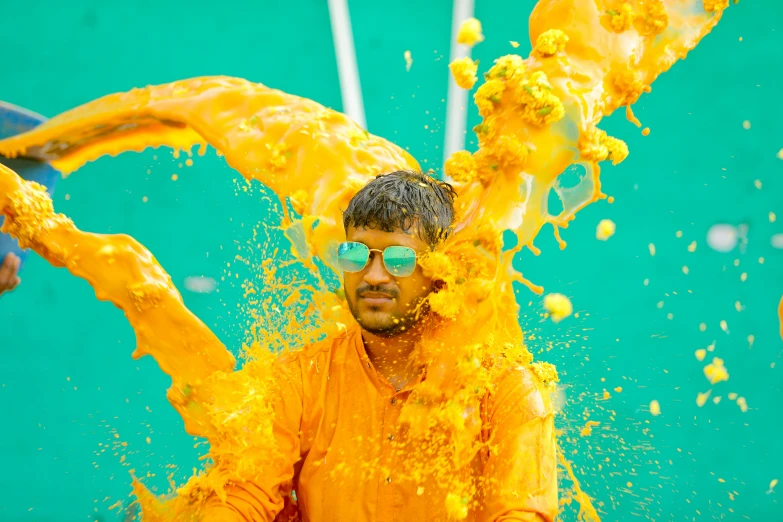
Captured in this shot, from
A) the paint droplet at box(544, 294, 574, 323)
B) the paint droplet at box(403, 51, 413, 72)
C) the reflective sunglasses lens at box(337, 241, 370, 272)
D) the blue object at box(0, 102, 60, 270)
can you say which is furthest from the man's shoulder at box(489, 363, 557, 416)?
the blue object at box(0, 102, 60, 270)

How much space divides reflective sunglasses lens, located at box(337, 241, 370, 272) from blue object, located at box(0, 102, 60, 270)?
138 centimetres

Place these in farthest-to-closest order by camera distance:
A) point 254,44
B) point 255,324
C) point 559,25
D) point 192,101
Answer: point 254,44 → point 192,101 → point 255,324 → point 559,25

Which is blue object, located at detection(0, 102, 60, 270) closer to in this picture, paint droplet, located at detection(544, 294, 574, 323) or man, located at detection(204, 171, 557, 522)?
man, located at detection(204, 171, 557, 522)

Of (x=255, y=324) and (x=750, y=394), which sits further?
(x=750, y=394)

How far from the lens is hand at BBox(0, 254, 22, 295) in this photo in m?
2.75

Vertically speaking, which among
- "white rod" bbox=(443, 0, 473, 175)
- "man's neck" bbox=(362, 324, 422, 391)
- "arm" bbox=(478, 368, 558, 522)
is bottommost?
"arm" bbox=(478, 368, 558, 522)

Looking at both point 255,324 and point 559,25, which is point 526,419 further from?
point 559,25

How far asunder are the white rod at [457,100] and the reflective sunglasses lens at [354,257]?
123cm

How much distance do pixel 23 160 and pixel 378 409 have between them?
159 cm

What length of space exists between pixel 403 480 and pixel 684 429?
168cm

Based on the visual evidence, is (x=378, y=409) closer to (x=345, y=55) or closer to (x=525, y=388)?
(x=525, y=388)

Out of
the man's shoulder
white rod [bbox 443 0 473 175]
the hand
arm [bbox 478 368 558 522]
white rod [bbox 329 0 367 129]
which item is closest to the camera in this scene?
arm [bbox 478 368 558 522]

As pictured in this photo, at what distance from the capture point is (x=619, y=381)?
300cm

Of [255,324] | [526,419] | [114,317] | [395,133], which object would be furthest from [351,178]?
[114,317]
